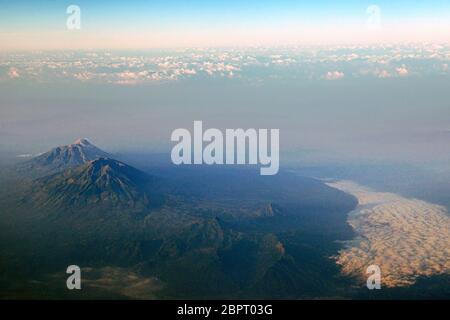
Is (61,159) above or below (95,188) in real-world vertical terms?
above

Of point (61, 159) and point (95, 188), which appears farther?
point (61, 159)

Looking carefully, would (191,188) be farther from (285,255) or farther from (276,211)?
(285,255)

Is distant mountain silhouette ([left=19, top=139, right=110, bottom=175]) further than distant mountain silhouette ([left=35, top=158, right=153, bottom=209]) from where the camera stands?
Yes
